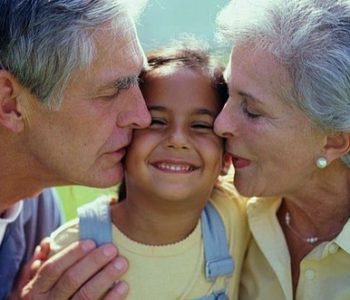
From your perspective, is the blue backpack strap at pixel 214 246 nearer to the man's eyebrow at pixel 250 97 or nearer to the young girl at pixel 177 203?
the young girl at pixel 177 203

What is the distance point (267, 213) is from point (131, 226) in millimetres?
449

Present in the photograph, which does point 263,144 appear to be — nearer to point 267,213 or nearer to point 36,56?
point 267,213

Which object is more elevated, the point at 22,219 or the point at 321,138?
the point at 321,138

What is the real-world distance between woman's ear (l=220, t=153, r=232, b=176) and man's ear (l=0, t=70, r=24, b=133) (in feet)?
2.16

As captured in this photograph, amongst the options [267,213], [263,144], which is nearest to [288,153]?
[263,144]

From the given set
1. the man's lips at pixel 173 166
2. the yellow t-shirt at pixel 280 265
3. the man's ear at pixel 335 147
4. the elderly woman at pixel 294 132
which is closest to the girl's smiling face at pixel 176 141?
the man's lips at pixel 173 166

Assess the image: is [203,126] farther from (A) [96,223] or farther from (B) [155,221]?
(A) [96,223]

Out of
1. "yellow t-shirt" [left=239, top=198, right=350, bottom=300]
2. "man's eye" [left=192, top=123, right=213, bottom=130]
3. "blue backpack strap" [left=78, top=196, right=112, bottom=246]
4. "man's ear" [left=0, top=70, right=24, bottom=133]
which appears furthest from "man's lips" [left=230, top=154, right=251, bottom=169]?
"man's ear" [left=0, top=70, right=24, bottom=133]

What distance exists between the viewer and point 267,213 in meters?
2.72

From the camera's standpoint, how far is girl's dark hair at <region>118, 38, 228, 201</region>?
2684mm

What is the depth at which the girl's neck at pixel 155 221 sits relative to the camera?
2.71 m

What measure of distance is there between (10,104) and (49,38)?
258 mm

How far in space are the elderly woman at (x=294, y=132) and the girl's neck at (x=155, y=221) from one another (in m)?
0.23

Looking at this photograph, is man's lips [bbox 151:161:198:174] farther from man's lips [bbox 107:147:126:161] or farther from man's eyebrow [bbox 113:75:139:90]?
man's eyebrow [bbox 113:75:139:90]
